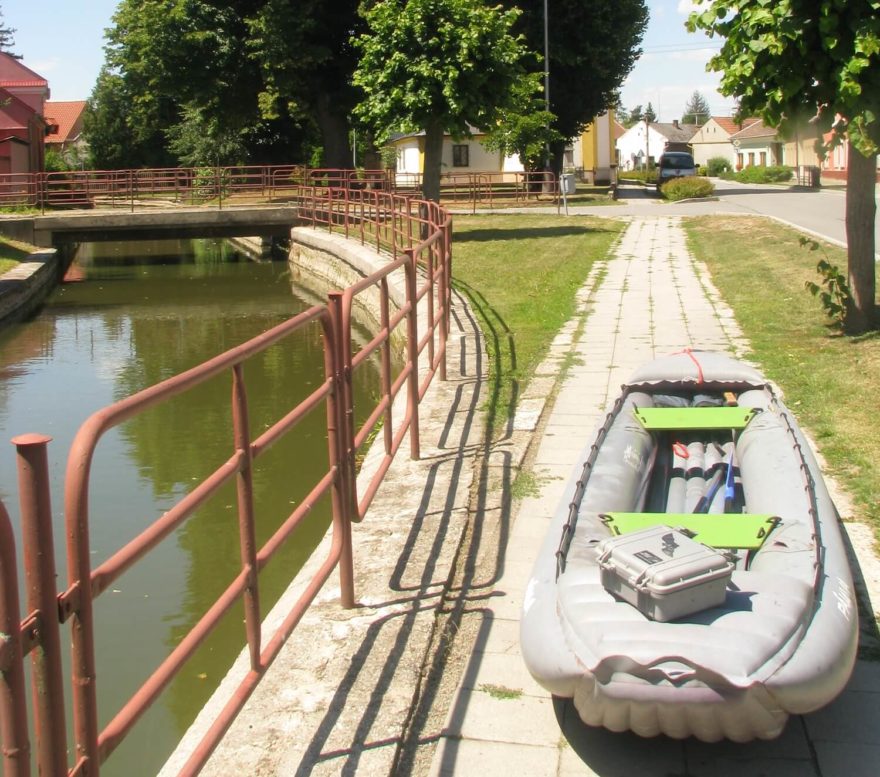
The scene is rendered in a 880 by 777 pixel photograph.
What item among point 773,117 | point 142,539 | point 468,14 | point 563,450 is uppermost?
point 468,14

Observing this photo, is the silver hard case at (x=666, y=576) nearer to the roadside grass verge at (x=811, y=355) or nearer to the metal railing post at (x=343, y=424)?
the metal railing post at (x=343, y=424)

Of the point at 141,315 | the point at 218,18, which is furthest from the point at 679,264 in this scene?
the point at 218,18

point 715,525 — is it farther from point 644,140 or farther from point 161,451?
point 644,140

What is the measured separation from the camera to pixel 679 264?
1636cm

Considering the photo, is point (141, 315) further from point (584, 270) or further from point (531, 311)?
point (531, 311)

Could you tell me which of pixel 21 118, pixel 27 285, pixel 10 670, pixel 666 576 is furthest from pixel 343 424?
pixel 21 118

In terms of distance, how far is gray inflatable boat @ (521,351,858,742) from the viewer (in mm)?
3086

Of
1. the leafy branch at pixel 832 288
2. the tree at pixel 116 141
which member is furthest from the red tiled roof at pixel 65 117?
the leafy branch at pixel 832 288

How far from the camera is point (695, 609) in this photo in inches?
131

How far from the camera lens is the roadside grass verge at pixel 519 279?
9.16 meters

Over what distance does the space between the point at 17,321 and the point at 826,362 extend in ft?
45.8

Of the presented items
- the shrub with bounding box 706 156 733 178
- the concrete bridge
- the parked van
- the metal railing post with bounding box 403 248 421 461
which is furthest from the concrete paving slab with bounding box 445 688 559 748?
the shrub with bounding box 706 156 733 178

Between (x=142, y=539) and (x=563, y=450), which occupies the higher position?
(x=142, y=539)

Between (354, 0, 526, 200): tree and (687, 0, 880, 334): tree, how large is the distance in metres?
12.4
